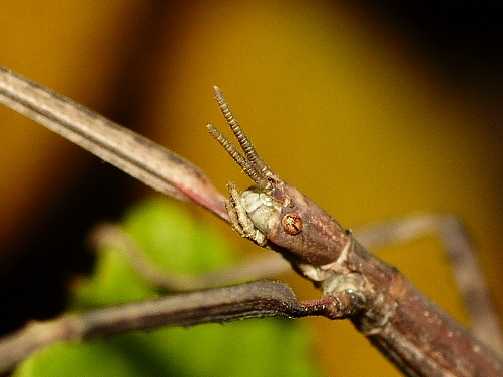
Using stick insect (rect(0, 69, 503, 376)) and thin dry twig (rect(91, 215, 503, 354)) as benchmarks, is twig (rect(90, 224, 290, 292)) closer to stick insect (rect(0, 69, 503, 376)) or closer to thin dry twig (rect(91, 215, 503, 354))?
thin dry twig (rect(91, 215, 503, 354))

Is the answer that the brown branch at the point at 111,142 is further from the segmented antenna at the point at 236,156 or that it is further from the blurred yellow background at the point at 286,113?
the blurred yellow background at the point at 286,113

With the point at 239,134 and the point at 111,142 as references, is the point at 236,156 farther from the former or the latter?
the point at 111,142

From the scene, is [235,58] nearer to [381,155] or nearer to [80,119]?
[381,155]

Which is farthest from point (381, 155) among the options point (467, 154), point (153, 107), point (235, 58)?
point (153, 107)

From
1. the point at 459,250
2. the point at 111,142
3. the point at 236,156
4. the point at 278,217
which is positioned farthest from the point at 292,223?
the point at 459,250

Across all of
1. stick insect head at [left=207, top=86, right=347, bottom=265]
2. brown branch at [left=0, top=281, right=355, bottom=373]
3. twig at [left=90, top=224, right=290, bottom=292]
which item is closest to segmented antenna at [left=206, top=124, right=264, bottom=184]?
stick insect head at [left=207, top=86, right=347, bottom=265]
